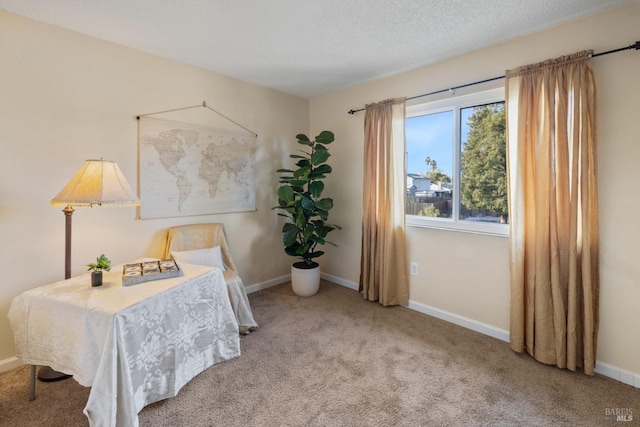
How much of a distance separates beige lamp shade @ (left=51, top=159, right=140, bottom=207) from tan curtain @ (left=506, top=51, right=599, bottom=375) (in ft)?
8.84

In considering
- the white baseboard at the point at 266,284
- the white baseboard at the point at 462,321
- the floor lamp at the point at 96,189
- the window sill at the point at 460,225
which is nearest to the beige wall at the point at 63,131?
the floor lamp at the point at 96,189

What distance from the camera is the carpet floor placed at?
61.5 inches

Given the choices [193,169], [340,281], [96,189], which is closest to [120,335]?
[96,189]

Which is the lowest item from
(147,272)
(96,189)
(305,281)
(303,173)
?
(305,281)

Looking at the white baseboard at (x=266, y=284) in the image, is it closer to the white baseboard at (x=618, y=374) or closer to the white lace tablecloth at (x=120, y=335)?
the white lace tablecloth at (x=120, y=335)

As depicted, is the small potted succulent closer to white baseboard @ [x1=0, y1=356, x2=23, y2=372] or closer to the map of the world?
the map of the world

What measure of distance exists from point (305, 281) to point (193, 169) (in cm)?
166

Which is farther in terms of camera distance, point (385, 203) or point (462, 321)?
point (385, 203)

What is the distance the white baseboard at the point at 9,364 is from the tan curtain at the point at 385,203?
2851mm

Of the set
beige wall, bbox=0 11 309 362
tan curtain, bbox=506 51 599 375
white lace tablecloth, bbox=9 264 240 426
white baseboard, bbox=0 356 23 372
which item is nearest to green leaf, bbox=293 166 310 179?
beige wall, bbox=0 11 309 362

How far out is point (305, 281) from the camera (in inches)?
128

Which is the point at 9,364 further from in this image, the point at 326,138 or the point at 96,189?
the point at 326,138

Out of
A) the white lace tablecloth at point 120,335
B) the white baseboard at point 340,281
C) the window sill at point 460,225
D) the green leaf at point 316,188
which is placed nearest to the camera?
the white lace tablecloth at point 120,335

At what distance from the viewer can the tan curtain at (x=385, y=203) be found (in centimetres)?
293
